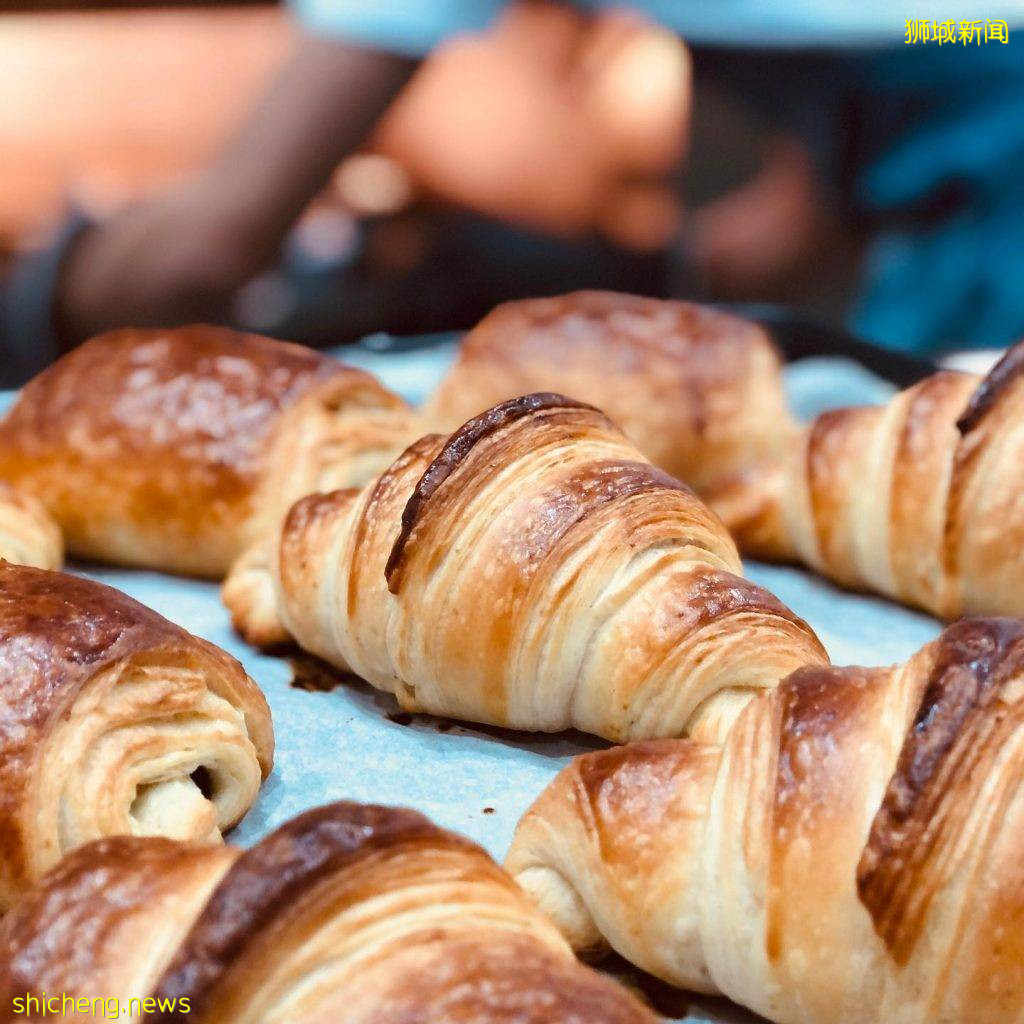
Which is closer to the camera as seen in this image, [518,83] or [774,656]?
[774,656]

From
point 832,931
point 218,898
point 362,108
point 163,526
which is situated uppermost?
point 362,108

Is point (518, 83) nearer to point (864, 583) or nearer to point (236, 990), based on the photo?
point (864, 583)

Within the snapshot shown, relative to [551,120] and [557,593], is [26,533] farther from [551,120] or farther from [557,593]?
[551,120]

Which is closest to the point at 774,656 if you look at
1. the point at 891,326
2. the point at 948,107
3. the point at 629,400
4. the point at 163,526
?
the point at 629,400

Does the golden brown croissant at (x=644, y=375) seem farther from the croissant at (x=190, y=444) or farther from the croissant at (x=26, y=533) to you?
the croissant at (x=26, y=533)

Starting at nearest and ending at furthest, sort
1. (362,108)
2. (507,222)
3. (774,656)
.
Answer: (774,656)
(362,108)
(507,222)

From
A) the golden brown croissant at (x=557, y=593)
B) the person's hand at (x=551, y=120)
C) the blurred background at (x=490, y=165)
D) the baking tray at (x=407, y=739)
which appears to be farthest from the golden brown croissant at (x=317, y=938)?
the person's hand at (x=551, y=120)
